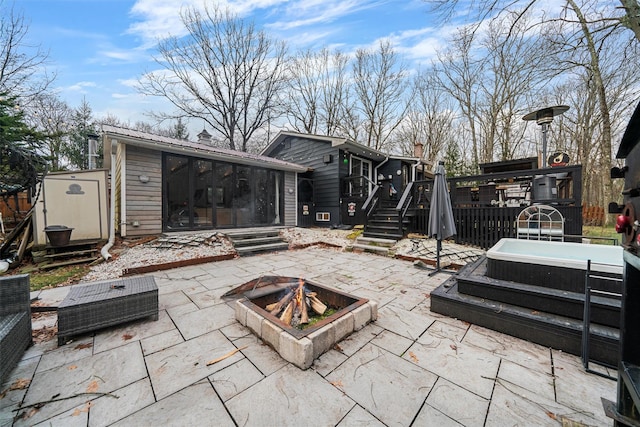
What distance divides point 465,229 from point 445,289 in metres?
3.68

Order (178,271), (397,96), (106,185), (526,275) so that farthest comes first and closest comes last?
1. (397,96)
2. (106,185)
3. (178,271)
4. (526,275)

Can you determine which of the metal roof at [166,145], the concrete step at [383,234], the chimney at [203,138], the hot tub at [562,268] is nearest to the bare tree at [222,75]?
the chimney at [203,138]

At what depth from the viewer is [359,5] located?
6352 mm

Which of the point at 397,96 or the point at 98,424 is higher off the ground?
the point at 397,96

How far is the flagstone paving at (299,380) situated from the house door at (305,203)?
7.18 meters

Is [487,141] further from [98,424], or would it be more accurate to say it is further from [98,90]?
[98,90]

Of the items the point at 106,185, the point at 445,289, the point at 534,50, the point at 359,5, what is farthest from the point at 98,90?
the point at 534,50

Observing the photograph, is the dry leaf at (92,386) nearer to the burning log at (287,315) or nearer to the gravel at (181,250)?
the burning log at (287,315)

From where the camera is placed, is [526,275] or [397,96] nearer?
[526,275]

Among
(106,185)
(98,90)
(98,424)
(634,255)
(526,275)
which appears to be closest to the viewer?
(634,255)

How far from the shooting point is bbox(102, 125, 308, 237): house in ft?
18.6

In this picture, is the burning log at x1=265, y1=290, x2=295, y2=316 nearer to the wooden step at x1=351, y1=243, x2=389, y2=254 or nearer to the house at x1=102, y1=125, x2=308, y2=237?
the wooden step at x1=351, y1=243, x2=389, y2=254

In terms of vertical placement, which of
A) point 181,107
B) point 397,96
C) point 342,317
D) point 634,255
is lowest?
point 342,317

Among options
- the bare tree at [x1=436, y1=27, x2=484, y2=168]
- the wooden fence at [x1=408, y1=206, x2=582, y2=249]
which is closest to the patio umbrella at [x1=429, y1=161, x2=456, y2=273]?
the wooden fence at [x1=408, y1=206, x2=582, y2=249]
